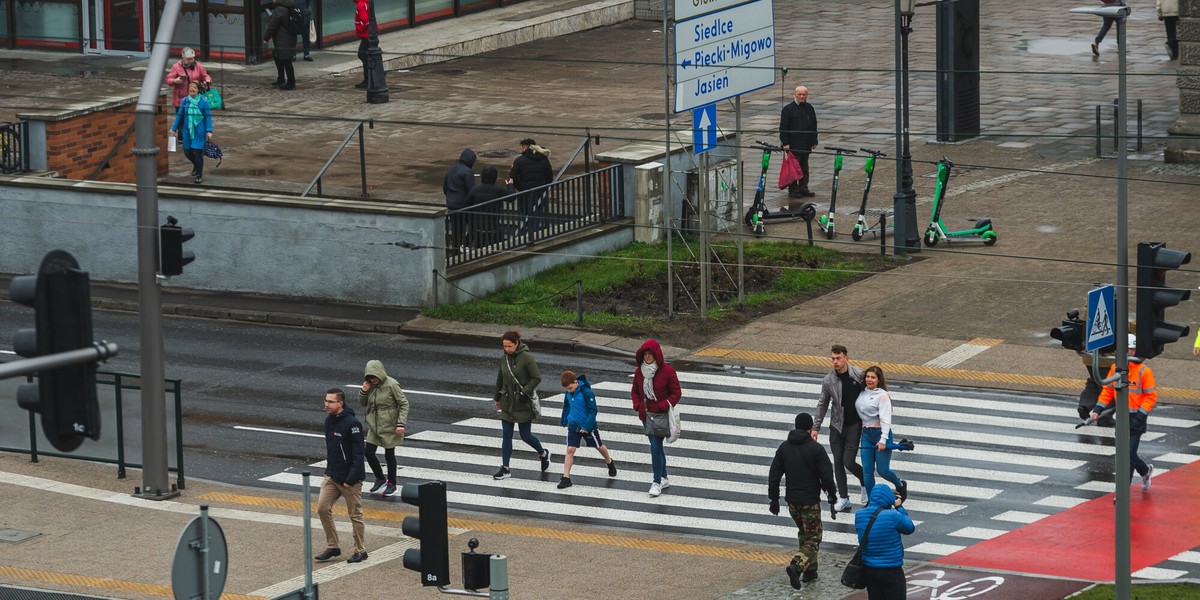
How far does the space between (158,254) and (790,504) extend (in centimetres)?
708

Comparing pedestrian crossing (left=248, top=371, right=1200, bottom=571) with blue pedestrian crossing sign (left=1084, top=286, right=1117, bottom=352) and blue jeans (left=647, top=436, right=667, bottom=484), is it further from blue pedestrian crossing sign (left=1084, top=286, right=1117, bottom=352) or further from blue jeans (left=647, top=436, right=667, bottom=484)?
blue pedestrian crossing sign (left=1084, top=286, right=1117, bottom=352)

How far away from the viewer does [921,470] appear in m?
21.0

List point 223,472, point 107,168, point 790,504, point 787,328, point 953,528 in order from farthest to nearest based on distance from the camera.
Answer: point 107,168
point 787,328
point 223,472
point 953,528
point 790,504

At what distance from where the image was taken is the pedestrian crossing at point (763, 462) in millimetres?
19453

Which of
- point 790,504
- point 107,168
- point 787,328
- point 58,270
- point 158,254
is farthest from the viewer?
point 107,168

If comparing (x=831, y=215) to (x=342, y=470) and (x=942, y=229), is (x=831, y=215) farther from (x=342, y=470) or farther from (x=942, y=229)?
(x=342, y=470)

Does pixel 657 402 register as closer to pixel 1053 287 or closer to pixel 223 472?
pixel 223 472

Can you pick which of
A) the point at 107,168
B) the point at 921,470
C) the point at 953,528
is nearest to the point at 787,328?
the point at 921,470

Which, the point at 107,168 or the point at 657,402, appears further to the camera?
the point at 107,168

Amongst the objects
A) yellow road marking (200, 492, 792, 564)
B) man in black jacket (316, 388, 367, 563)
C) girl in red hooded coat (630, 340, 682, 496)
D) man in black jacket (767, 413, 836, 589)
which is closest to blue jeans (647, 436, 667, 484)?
girl in red hooded coat (630, 340, 682, 496)

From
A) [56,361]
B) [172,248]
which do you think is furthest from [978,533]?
[56,361]

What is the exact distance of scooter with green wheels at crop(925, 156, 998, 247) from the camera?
29750 millimetres

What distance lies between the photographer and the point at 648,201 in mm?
30875

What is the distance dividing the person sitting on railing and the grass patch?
80cm
